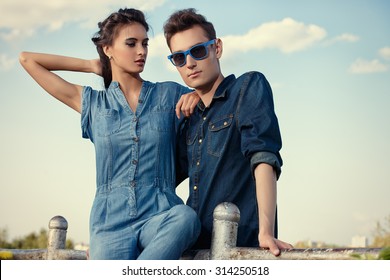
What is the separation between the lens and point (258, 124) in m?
4.80

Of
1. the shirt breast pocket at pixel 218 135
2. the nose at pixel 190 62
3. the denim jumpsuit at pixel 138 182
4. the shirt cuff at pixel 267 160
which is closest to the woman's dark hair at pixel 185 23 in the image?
the nose at pixel 190 62

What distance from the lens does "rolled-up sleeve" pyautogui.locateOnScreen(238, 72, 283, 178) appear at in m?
4.68

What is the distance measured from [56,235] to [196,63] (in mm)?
2565

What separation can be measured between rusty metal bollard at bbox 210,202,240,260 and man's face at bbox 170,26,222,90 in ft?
3.11

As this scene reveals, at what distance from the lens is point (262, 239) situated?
14.7 ft

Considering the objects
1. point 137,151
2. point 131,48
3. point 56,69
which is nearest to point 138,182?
point 137,151

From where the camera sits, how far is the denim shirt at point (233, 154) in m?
4.87

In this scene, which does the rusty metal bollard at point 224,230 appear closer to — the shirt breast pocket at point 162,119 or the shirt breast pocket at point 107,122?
the shirt breast pocket at point 162,119

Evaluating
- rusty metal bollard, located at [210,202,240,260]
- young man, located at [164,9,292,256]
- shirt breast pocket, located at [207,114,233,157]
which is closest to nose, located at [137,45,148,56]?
young man, located at [164,9,292,256]

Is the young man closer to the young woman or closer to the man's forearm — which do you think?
the man's forearm

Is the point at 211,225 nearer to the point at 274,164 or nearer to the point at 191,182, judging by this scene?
the point at 191,182

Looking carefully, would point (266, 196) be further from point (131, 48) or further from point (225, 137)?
point (131, 48)

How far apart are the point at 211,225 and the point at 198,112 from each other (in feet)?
2.71
